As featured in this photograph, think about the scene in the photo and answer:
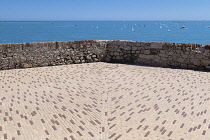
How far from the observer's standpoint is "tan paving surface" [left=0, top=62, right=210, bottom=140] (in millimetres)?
4402

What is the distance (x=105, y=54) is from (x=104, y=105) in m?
5.84

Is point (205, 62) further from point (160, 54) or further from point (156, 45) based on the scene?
point (156, 45)

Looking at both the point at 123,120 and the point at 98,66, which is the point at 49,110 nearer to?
the point at 123,120

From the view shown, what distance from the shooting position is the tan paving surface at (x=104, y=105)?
440cm

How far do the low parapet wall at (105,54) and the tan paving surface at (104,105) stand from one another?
69 centimetres

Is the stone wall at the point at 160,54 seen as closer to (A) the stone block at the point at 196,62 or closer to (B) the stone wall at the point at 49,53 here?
(A) the stone block at the point at 196,62

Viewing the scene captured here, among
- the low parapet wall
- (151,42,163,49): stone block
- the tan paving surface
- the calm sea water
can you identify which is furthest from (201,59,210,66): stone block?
the calm sea water

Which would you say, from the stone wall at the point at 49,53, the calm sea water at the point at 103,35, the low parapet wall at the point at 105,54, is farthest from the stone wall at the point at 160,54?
the calm sea water at the point at 103,35

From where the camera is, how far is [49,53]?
10367 millimetres

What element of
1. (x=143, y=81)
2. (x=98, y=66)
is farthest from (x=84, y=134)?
(x=98, y=66)

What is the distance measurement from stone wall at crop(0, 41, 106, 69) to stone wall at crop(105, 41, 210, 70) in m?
0.72

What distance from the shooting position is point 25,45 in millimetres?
9859

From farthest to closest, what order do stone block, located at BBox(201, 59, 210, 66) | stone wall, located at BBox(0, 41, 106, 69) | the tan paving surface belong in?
stone wall, located at BBox(0, 41, 106, 69) < stone block, located at BBox(201, 59, 210, 66) < the tan paving surface

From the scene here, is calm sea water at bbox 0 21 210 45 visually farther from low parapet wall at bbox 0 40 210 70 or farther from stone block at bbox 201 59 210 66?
stone block at bbox 201 59 210 66
